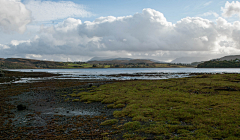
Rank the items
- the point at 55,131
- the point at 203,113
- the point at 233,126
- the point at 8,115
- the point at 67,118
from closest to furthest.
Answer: the point at 233,126 → the point at 55,131 → the point at 203,113 → the point at 67,118 → the point at 8,115

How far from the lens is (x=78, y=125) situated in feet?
57.8

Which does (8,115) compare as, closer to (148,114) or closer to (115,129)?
(115,129)

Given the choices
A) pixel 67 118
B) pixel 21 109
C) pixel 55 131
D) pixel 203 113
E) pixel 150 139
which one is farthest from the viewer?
pixel 21 109

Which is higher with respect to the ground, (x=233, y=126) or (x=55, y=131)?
(x=233, y=126)

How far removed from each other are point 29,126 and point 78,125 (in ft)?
18.0

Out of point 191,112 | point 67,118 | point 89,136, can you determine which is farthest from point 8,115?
point 191,112

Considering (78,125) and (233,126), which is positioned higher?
(233,126)

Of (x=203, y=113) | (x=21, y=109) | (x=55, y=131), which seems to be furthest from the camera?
(x=21, y=109)

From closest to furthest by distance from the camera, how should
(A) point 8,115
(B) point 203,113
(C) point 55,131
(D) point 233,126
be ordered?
1. (D) point 233,126
2. (C) point 55,131
3. (B) point 203,113
4. (A) point 8,115

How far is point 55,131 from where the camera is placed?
52.6 feet

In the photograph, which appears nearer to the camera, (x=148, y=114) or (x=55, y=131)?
(x=55, y=131)

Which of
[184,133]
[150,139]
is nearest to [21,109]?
[150,139]

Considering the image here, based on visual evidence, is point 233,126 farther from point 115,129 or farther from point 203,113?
point 115,129

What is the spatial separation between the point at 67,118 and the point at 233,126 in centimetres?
1796
